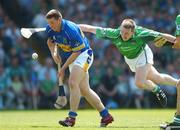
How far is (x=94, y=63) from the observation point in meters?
25.6

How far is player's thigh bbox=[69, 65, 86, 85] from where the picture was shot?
1375 centimetres

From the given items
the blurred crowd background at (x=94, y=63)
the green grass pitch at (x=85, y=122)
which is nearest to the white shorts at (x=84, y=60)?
the green grass pitch at (x=85, y=122)

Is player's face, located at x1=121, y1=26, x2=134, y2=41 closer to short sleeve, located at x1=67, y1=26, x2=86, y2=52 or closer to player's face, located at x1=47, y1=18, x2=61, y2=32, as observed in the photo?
short sleeve, located at x1=67, y1=26, x2=86, y2=52

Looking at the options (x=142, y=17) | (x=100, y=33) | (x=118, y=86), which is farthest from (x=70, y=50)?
(x=142, y=17)

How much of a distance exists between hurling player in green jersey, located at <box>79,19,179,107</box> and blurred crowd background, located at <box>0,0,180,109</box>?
8.37 m

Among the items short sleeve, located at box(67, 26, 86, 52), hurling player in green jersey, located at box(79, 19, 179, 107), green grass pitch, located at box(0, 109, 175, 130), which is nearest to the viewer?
green grass pitch, located at box(0, 109, 175, 130)

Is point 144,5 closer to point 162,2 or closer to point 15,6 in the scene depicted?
point 162,2

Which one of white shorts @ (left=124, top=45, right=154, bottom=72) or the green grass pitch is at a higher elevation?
white shorts @ (left=124, top=45, right=154, bottom=72)

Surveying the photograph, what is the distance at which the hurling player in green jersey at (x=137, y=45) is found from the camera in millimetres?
14430

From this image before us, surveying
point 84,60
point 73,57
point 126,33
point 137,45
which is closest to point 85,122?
point 137,45

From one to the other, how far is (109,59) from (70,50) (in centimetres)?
1162

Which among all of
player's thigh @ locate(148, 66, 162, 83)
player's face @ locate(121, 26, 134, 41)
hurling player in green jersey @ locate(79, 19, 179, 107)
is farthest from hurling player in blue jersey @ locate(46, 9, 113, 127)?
player's thigh @ locate(148, 66, 162, 83)

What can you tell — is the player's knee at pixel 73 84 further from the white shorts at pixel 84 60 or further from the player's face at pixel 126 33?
the player's face at pixel 126 33

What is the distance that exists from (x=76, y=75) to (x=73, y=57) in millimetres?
380
